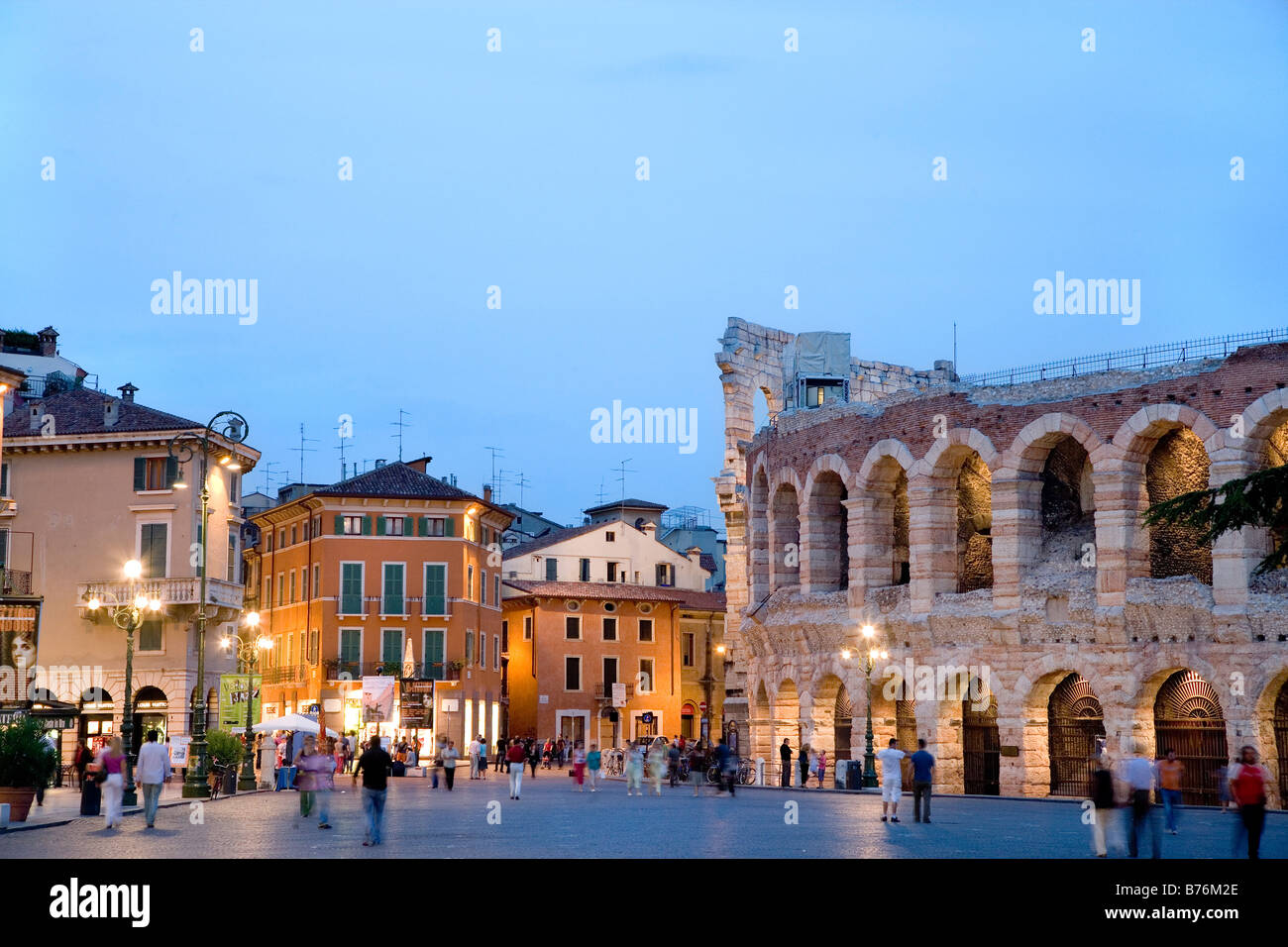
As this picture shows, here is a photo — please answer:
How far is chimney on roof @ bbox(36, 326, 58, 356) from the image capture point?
74.2 meters

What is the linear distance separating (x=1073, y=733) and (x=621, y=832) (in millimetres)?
19980

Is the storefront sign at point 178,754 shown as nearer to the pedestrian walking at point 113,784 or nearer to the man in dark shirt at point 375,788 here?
the pedestrian walking at point 113,784

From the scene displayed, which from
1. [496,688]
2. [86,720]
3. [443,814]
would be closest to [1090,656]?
[443,814]

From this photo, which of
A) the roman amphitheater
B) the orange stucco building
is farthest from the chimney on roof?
the roman amphitheater

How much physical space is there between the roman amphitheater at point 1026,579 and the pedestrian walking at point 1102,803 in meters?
17.9

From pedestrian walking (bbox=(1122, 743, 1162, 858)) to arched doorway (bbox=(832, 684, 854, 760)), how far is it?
94.6ft

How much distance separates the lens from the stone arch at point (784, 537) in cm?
5322

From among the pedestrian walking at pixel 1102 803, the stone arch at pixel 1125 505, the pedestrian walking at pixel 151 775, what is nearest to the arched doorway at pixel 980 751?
the stone arch at pixel 1125 505

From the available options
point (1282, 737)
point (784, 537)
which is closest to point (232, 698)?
point (784, 537)

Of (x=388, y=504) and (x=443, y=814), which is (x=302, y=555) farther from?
(x=443, y=814)

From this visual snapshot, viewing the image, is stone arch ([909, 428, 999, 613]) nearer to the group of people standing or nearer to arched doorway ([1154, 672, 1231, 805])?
arched doorway ([1154, 672, 1231, 805])

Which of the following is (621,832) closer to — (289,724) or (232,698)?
(289,724)

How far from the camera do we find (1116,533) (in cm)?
4112
